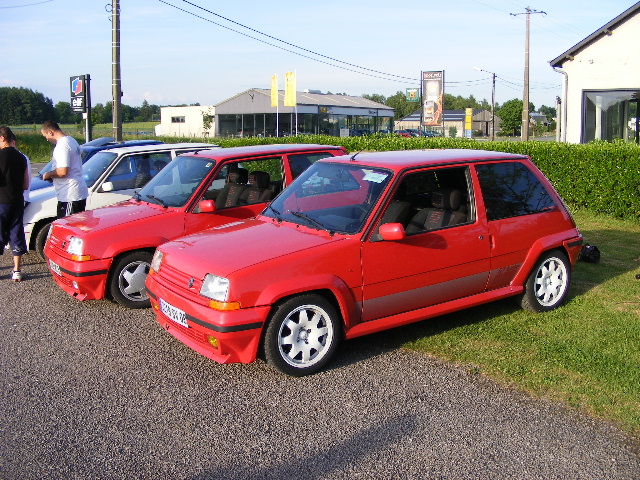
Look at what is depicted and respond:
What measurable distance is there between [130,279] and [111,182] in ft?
9.16

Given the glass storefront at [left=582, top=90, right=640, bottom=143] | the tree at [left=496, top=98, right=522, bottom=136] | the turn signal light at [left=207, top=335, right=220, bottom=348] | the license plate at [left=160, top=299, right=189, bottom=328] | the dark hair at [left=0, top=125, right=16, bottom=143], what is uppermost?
the tree at [left=496, top=98, right=522, bottom=136]

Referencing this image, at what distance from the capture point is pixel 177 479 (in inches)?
146

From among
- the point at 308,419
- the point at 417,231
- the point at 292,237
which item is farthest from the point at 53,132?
the point at 308,419

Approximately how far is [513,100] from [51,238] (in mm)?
84265

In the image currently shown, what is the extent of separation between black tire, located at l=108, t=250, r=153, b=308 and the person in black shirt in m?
2.21

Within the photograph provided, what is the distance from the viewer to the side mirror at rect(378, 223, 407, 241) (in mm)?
5234

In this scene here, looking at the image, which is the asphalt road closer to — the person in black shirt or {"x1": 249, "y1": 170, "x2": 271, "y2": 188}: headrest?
{"x1": 249, "y1": 170, "x2": 271, "y2": 188}: headrest

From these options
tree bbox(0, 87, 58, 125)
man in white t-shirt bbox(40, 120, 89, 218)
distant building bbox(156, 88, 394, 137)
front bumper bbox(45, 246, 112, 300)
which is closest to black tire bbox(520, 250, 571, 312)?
front bumper bbox(45, 246, 112, 300)

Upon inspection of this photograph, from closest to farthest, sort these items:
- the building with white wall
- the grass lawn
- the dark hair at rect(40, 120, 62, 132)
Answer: the grass lawn, the dark hair at rect(40, 120, 62, 132), the building with white wall

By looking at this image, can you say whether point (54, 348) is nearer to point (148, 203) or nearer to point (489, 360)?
point (148, 203)

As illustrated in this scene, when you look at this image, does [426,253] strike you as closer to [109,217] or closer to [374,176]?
[374,176]

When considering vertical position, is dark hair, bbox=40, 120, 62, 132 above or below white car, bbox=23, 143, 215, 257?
above

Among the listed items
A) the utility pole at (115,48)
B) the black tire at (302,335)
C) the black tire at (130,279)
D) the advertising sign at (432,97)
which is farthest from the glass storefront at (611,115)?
the advertising sign at (432,97)

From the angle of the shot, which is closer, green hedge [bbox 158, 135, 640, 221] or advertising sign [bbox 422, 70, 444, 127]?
green hedge [bbox 158, 135, 640, 221]
